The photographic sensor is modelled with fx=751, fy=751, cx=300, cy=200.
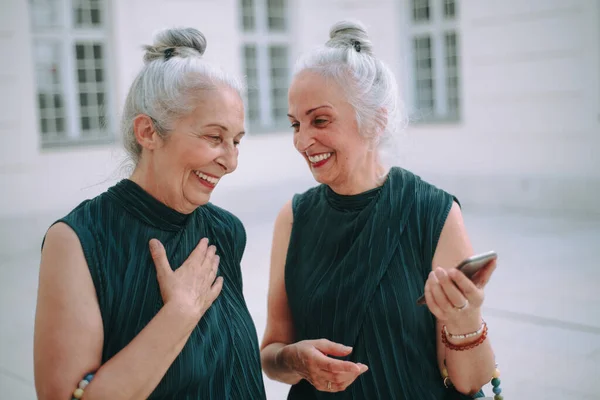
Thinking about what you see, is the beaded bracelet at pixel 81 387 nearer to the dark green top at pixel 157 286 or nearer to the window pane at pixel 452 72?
the dark green top at pixel 157 286

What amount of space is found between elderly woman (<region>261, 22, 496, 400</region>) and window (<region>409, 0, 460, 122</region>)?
33.3ft

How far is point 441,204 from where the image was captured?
2.29m

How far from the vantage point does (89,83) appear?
10727 millimetres

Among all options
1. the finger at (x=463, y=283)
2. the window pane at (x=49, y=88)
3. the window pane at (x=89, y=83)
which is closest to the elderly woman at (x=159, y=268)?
the finger at (x=463, y=283)

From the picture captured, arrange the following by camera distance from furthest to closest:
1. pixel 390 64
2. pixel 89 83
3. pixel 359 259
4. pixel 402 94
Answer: pixel 390 64 < pixel 89 83 < pixel 402 94 < pixel 359 259

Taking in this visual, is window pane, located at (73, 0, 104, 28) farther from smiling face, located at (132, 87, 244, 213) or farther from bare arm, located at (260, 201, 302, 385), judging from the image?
smiling face, located at (132, 87, 244, 213)

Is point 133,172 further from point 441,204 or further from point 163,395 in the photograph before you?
point 441,204

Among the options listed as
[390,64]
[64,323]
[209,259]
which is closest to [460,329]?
[209,259]

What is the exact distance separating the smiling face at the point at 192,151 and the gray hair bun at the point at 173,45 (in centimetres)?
16

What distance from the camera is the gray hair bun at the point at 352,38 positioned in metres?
2.40

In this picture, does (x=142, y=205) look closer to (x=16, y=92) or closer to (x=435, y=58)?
(x=16, y=92)

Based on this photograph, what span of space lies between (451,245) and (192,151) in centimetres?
81

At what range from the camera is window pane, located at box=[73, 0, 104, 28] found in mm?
10547

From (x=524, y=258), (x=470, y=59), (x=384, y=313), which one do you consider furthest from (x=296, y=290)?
(x=470, y=59)
